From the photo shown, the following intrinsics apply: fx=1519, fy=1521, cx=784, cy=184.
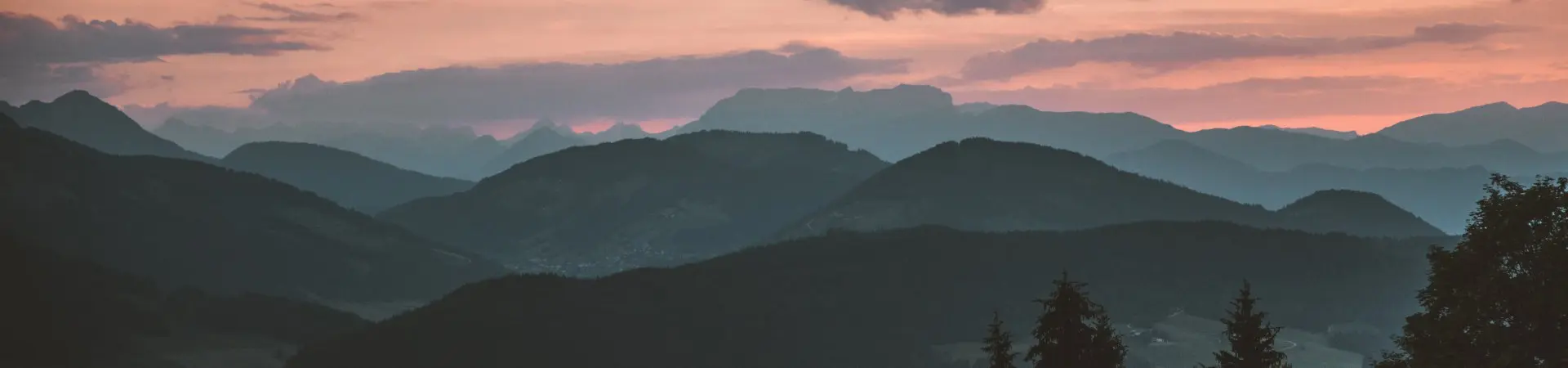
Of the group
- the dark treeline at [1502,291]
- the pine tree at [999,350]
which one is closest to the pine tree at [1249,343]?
the dark treeline at [1502,291]

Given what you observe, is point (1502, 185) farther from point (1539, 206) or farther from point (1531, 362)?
point (1531, 362)

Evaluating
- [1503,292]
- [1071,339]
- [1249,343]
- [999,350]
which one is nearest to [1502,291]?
[1503,292]

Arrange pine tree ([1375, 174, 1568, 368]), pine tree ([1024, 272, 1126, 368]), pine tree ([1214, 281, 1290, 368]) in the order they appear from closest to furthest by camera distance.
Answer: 1. pine tree ([1375, 174, 1568, 368])
2. pine tree ([1024, 272, 1126, 368])
3. pine tree ([1214, 281, 1290, 368])

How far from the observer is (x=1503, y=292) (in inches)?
1801

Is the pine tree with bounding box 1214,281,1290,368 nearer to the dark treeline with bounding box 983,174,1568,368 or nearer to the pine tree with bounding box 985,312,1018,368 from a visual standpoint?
the dark treeline with bounding box 983,174,1568,368

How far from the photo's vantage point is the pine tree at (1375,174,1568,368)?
45125mm

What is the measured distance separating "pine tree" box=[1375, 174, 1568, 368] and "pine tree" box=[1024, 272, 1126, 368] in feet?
31.8

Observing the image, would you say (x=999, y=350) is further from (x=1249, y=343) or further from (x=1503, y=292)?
(x=1503, y=292)

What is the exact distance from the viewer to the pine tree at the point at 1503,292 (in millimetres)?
45125

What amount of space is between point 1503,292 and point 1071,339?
13.7 meters

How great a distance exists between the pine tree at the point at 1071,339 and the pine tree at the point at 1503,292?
9.69 m

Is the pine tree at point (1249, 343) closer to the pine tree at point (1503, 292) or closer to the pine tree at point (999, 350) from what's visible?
the pine tree at point (1503, 292)

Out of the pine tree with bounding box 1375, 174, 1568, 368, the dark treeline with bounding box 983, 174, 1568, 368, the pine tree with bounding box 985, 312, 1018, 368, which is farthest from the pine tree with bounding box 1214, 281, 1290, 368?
the pine tree with bounding box 985, 312, 1018, 368

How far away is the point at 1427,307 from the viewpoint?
4819cm
